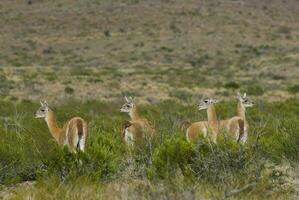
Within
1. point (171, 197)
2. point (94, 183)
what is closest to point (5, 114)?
point (94, 183)

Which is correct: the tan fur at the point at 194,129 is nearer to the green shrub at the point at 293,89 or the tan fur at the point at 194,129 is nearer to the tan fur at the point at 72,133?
the tan fur at the point at 72,133

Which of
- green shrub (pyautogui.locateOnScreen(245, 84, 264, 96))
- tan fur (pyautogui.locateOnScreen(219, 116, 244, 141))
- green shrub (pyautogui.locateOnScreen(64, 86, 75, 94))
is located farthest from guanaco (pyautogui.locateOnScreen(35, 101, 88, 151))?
green shrub (pyautogui.locateOnScreen(245, 84, 264, 96))

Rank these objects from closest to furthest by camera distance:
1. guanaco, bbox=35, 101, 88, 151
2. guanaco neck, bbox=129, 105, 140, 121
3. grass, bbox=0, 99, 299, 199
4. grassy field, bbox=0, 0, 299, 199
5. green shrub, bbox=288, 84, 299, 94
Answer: grass, bbox=0, 99, 299, 199 → grassy field, bbox=0, 0, 299, 199 → guanaco, bbox=35, 101, 88, 151 → guanaco neck, bbox=129, 105, 140, 121 → green shrub, bbox=288, 84, 299, 94

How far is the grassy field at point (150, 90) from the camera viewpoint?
7.83 meters

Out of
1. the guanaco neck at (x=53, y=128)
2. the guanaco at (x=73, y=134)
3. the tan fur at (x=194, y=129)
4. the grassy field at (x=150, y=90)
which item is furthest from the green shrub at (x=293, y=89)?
the guanaco at (x=73, y=134)

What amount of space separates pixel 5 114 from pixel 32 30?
49.3m

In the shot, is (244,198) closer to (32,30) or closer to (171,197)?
(171,197)

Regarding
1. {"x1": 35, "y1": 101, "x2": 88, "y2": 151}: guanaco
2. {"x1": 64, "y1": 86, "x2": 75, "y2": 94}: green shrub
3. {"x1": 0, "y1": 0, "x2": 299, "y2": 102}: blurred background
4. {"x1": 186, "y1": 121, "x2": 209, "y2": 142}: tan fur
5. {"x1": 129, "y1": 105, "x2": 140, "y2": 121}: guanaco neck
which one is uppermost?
{"x1": 35, "y1": 101, "x2": 88, "y2": 151}: guanaco

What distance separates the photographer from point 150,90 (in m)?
39.3

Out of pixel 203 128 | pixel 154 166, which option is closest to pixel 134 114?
pixel 203 128

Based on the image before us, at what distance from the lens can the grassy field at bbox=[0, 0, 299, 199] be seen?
308 inches

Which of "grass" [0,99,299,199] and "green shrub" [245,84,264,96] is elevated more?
"grass" [0,99,299,199]

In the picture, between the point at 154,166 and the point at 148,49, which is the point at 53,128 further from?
the point at 148,49

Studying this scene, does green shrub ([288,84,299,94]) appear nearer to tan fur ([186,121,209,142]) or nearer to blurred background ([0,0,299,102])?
blurred background ([0,0,299,102])
